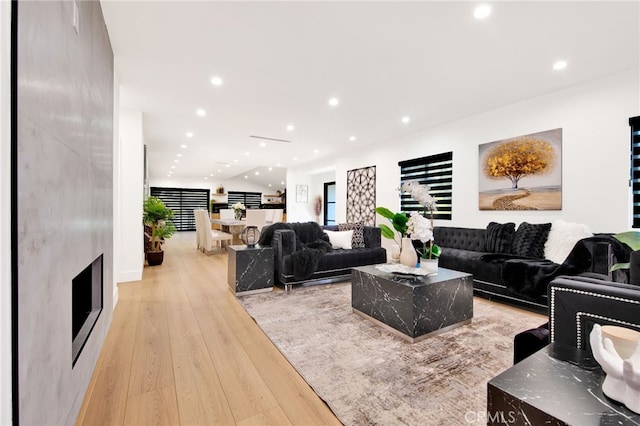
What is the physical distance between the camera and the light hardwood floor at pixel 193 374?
1.53m

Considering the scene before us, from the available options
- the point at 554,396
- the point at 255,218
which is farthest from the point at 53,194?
the point at 255,218

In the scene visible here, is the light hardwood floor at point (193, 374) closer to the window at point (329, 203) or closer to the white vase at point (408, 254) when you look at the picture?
the white vase at point (408, 254)

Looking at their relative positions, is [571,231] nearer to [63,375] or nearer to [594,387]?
[594,387]

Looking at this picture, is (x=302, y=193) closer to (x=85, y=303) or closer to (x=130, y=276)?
(x=130, y=276)

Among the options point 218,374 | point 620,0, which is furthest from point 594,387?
point 620,0

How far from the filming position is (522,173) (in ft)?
13.2

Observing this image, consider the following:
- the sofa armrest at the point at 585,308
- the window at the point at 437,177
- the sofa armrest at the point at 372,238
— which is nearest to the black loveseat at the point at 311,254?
the sofa armrest at the point at 372,238

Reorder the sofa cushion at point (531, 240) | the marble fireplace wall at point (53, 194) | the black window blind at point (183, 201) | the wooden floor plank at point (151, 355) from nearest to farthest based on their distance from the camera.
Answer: the marble fireplace wall at point (53, 194), the wooden floor plank at point (151, 355), the sofa cushion at point (531, 240), the black window blind at point (183, 201)

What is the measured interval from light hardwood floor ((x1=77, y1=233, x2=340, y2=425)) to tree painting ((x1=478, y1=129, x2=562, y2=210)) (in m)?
3.90

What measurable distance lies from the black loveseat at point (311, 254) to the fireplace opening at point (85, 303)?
203 centimetres

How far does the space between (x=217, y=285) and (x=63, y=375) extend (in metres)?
2.89

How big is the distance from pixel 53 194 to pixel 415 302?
2.38m

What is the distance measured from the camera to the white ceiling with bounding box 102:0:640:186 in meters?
2.26

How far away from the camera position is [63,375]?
4.20ft
